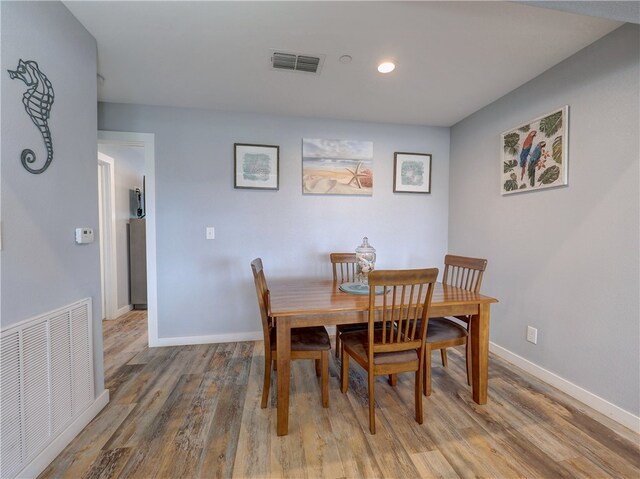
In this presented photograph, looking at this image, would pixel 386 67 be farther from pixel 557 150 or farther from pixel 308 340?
pixel 308 340

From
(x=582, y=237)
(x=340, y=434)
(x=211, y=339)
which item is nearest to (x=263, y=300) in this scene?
(x=340, y=434)

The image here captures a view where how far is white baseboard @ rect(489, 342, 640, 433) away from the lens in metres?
1.56

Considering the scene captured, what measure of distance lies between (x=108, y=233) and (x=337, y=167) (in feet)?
9.66

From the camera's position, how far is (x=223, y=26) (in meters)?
1.57

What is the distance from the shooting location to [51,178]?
4.41 ft

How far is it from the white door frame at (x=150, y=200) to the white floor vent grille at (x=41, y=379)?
1.05 meters

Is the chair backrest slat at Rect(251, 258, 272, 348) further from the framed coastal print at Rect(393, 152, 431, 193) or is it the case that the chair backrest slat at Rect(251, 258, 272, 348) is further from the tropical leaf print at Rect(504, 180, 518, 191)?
the tropical leaf print at Rect(504, 180, 518, 191)

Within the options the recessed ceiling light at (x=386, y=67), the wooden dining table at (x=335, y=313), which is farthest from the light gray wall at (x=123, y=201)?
the recessed ceiling light at (x=386, y=67)

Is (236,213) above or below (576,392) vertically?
above

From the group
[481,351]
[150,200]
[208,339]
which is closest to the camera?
[481,351]

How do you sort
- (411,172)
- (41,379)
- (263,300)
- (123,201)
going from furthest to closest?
(123,201)
(411,172)
(263,300)
(41,379)

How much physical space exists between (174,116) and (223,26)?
1342 mm

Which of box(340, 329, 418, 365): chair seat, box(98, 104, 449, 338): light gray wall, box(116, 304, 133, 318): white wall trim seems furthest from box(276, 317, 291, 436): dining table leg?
box(116, 304, 133, 318): white wall trim

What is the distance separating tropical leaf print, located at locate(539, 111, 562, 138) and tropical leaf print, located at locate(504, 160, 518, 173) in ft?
0.97
